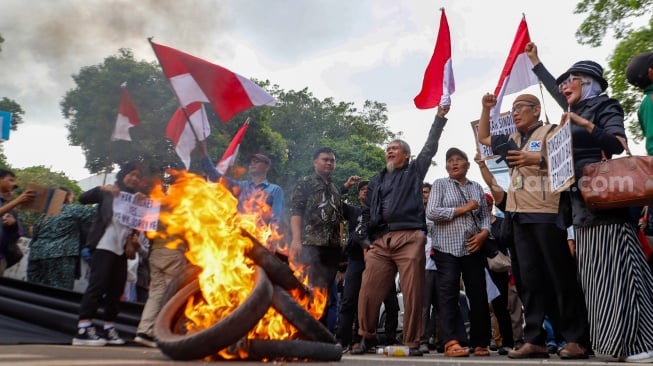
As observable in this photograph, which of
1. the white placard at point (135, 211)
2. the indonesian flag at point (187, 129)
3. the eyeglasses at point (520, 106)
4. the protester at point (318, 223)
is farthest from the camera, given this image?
the indonesian flag at point (187, 129)

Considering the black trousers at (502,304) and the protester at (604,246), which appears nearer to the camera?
the protester at (604,246)

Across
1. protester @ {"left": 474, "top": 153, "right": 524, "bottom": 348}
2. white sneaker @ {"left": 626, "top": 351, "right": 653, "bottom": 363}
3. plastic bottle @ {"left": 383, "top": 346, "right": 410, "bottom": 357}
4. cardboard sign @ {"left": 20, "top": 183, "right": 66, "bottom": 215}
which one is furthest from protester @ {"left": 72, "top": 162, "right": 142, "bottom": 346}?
white sneaker @ {"left": 626, "top": 351, "right": 653, "bottom": 363}

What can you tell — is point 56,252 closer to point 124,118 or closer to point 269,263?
point 124,118

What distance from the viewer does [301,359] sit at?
4199 millimetres

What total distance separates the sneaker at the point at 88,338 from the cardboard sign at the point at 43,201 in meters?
Answer: 1.44

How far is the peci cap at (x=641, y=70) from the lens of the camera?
4377mm

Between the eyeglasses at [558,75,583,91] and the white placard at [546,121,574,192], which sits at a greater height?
the eyeglasses at [558,75,583,91]

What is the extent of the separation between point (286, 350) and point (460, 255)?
2.60 m

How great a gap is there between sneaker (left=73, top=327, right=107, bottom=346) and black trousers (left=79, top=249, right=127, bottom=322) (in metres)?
0.14

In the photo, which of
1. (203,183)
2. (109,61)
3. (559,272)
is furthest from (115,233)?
(109,61)

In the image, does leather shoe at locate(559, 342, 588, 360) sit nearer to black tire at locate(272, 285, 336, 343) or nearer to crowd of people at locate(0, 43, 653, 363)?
crowd of people at locate(0, 43, 653, 363)

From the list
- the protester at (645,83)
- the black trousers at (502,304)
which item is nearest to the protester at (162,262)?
the black trousers at (502,304)

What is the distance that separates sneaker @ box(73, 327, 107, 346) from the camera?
20.3 feet

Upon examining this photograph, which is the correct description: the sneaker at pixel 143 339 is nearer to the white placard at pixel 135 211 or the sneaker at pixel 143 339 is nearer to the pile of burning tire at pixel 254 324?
the white placard at pixel 135 211
